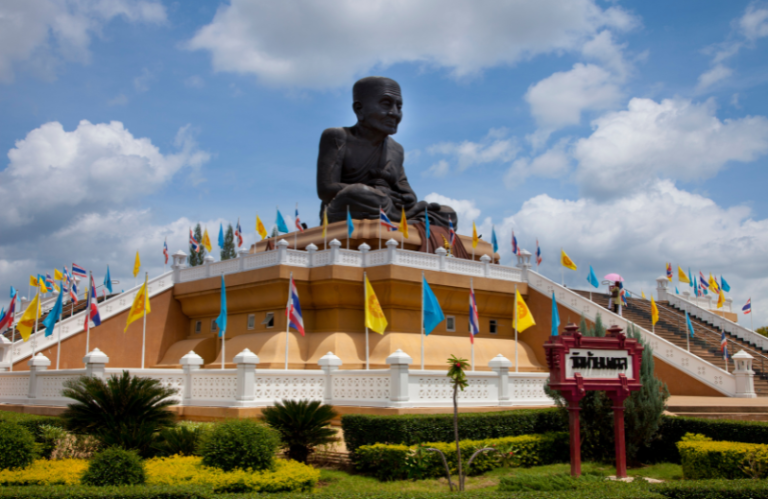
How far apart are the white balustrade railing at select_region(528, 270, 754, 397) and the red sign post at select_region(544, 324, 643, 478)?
742cm

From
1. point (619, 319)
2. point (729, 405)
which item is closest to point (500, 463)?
point (729, 405)

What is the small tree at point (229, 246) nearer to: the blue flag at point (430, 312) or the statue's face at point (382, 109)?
the statue's face at point (382, 109)

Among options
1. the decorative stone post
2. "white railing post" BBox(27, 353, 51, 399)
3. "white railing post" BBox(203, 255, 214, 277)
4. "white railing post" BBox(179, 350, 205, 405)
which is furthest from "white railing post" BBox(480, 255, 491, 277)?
"white railing post" BBox(27, 353, 51, 399)

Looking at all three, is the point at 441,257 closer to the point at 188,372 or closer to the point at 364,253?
the point at 364,253

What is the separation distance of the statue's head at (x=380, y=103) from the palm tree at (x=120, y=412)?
64.7 feet

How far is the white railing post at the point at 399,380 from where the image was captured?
48.6 feet

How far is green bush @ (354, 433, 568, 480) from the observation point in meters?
11.9

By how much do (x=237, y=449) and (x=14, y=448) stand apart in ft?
11.4

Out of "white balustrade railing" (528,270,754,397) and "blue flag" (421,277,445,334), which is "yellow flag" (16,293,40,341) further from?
"white balustrade railing" (528,270,754,397)

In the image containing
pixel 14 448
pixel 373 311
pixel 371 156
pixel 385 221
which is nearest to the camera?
pixel 14 448

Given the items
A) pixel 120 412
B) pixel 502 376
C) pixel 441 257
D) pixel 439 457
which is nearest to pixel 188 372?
pixel 120 412

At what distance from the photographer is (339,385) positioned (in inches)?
648

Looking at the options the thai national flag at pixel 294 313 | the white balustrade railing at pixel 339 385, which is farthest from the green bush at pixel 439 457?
the thai national flag at pixel 294 313

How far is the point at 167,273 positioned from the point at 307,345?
7.94m
